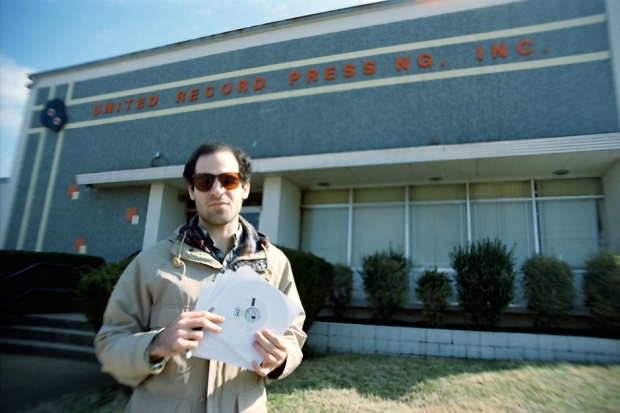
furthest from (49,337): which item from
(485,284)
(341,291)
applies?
(485,284)

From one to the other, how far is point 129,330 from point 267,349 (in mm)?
543

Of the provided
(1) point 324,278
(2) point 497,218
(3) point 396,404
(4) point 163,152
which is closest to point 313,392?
(3) point 396,404

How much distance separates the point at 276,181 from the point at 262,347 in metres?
7.33

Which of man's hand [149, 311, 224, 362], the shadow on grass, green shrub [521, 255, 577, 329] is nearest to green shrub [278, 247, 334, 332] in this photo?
the shadow on grass

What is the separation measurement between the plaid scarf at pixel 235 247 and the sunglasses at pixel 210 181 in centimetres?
17

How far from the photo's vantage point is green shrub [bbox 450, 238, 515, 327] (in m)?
6.30

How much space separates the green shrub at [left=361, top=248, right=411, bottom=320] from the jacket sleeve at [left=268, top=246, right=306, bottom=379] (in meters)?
5.47

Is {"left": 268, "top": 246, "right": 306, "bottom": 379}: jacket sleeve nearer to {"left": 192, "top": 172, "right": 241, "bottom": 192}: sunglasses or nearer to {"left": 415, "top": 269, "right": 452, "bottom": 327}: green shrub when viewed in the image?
{"left": 192, "top": 172, "right": 241, "bottom": 192}: sunglasses

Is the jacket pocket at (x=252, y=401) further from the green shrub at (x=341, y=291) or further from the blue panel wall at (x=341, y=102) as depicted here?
the blue panel wall at (x=341, y=102)

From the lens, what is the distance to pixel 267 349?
154 cm

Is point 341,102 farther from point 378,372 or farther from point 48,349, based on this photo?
point 48,349

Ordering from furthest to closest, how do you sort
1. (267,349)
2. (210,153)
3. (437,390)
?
(437,390) < (210,153) < (267,349)

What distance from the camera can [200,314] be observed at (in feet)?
4.81

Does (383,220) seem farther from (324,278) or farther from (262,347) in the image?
(262,347)
